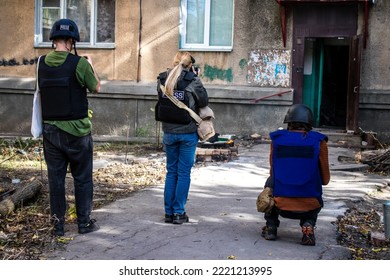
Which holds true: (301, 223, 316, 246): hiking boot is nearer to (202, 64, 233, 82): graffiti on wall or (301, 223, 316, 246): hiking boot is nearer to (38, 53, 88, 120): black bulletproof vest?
(38, 53, 88, 120): black bulletproof vest

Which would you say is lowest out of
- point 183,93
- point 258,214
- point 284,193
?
point 258,214

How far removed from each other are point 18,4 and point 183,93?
11598mm

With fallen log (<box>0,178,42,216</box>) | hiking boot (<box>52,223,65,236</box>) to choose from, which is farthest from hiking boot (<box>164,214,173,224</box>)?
fallen log (<box>0,178,42,216</box>)

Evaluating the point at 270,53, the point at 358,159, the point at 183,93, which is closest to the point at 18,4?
the point at 270,53

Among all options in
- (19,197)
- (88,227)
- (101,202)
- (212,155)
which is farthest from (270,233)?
(212,155)

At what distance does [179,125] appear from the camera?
6438 mm

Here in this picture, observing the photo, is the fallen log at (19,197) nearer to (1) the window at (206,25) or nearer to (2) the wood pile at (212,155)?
(2) the wood pile at (212,155)

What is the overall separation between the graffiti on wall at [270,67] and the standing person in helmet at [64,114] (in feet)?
31.2

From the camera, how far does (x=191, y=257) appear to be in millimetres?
5320

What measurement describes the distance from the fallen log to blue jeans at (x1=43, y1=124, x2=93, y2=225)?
1105mm

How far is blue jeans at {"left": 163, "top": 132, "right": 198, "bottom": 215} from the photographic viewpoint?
6.48 m

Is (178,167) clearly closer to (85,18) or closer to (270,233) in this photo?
(270,233)

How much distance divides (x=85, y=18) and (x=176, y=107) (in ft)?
35.5

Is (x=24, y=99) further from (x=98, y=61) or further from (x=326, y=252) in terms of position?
(x=326, y=252)
